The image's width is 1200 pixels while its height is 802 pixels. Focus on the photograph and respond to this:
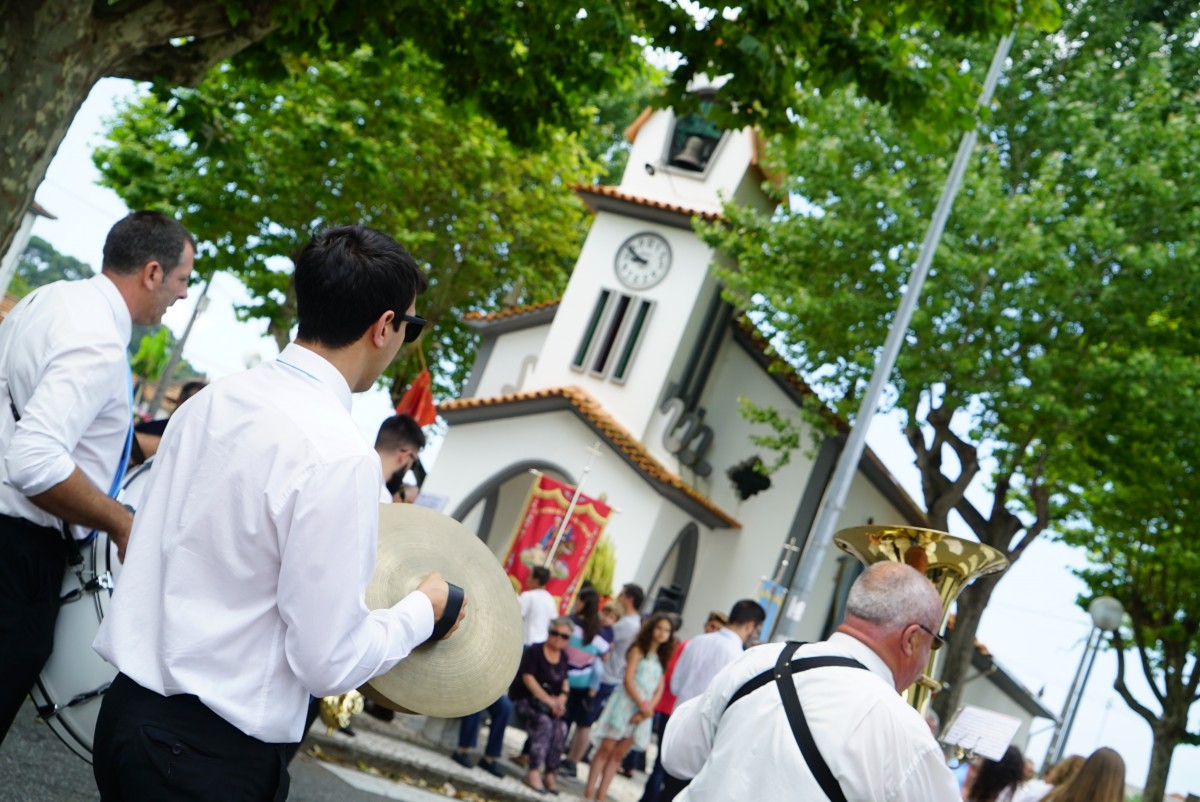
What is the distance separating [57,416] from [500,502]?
2608cm

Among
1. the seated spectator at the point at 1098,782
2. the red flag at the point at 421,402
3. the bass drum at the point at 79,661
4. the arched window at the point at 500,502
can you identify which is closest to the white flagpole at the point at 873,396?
the red flag at the point at 421,402

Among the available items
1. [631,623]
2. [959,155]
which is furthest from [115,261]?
[959,155]

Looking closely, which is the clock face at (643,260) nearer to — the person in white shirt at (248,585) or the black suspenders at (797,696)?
the black suspenders at (797,696)

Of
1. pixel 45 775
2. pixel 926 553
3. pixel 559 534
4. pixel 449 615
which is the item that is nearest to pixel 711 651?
pixel 45 775

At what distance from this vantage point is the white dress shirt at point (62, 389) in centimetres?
352

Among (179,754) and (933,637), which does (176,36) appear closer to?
(933,637)

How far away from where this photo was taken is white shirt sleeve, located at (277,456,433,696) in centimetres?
256

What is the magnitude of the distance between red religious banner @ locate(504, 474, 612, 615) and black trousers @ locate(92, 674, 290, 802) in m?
18.5

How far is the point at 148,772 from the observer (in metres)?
2.64

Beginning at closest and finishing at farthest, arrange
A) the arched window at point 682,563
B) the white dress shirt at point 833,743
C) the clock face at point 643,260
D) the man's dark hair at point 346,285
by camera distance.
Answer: the man's dark hair at point 346,285 → the white dress shirt at point 833,743 → the arched window at point 682,563 → the clock face at point 643,260

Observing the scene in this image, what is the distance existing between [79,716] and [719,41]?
21.0 ft

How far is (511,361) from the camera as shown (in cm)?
2995

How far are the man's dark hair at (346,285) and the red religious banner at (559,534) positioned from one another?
18.5m

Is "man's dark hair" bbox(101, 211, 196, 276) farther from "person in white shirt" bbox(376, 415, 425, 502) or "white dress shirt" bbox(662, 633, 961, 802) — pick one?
"person in white shirt" bbox(376, 415, 425, 502)
